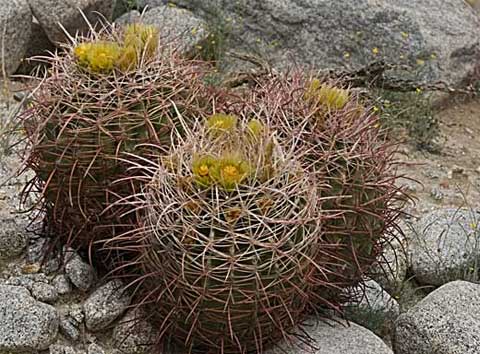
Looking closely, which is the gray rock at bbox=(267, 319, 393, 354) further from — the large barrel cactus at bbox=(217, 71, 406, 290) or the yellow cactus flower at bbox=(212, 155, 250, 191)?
the yellow cactus flower at bbox=(212, 155, 250, 191)

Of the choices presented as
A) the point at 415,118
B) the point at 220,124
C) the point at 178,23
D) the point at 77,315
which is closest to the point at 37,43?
the point at 178,23

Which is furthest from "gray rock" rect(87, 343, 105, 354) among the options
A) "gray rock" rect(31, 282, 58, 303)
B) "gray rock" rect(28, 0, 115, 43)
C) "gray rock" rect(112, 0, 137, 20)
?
"gray rock" rect(112, 0, 137, 20)

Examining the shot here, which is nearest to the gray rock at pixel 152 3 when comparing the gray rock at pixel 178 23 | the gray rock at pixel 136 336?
the gray rock at pixel 178 23

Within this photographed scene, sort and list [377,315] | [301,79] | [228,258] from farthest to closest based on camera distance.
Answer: [377,315], [301,79], [228,258]

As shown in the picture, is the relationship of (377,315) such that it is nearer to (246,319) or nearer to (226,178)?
(246,319)

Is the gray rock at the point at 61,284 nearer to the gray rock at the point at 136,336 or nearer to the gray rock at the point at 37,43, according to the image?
the gray rock at the point at 136,336

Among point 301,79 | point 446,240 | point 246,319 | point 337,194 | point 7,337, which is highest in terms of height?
point 301,79

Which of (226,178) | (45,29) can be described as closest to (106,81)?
(226,178)
